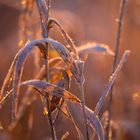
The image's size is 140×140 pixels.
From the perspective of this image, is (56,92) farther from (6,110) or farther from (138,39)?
(138,39)

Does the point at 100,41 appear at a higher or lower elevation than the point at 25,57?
lower

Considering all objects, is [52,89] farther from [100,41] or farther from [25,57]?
[100,41]

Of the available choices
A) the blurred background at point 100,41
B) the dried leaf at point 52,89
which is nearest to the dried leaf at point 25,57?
the dried leaf at point 52,89

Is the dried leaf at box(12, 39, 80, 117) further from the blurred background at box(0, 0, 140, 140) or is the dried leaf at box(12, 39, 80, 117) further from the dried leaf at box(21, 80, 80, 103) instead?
the blurred background at box(0, 0, 140, 140)

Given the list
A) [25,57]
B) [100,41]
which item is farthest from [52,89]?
[100,41]

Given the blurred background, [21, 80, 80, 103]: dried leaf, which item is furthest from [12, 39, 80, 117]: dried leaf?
the blurred background

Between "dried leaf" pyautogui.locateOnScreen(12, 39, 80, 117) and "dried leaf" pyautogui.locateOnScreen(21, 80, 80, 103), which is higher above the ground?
"dried leaf" pyautogui.locateOnScreen(12, 39, 80, 117)

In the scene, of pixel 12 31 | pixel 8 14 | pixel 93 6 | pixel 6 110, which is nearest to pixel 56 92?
pixel 6 110

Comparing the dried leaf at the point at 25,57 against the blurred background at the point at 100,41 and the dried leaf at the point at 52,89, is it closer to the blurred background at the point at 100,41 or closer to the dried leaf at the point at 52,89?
the dried leaf at the point at 52,89
